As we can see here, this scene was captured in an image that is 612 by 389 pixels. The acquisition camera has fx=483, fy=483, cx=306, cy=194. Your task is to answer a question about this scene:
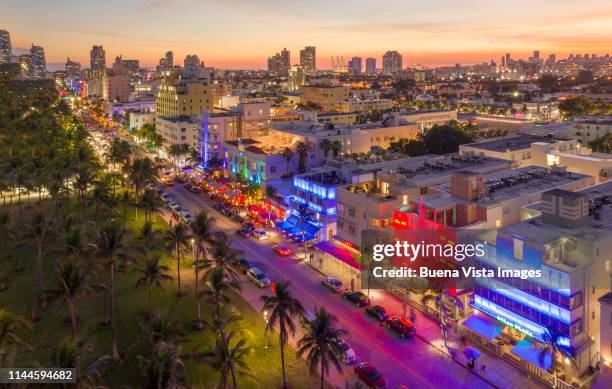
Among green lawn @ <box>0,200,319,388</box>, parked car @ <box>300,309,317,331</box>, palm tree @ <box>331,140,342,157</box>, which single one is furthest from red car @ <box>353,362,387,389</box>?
palm tree @ <box>331,140,342,157</box>

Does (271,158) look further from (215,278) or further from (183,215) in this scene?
(215,278)

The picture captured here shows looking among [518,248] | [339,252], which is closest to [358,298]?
[339,252]

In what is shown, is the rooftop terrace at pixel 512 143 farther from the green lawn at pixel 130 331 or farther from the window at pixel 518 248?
the green lawn at pixel 130 331

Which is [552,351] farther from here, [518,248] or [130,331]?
[130,331]

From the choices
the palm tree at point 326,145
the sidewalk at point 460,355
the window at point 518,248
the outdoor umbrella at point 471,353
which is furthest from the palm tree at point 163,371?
the palm tree at point 326,145

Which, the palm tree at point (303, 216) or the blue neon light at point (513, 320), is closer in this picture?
the blue neon light at point (513, 320)

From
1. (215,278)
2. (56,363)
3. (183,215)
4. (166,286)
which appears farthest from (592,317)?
(183,215)

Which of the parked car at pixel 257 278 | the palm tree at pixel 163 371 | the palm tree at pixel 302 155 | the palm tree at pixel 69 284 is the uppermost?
the palm tree at pixel 302 155
